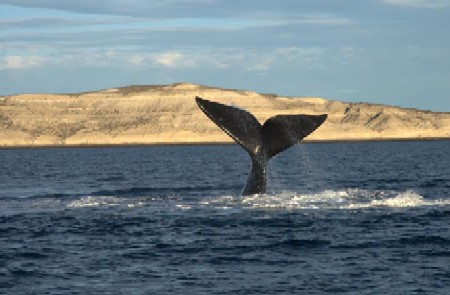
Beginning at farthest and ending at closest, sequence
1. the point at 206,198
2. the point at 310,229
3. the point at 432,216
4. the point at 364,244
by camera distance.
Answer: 1. the point at 206,198
2. the point at 432,216
3. the point at 310,229
4. the point at 364,244

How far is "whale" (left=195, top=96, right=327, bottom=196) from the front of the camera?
29609 mm

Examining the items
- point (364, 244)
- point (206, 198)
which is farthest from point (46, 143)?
point (364, 244)

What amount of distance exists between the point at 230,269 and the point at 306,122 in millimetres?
10080

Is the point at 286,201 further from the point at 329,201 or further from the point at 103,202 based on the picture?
the point at 103,202

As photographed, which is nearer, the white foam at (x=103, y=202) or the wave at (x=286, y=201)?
the wave at (x=286, y=201)

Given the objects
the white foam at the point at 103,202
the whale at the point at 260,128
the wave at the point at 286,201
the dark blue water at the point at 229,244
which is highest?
the whale at the point at 260,128

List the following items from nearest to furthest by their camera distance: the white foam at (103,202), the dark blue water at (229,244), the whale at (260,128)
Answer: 1. the dark blue water at (229,244)
2. the whale at (260,128)
3. the white foam at (103,202)

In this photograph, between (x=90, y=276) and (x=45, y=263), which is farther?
(x=45, y=263)

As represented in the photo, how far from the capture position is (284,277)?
65.0 feet

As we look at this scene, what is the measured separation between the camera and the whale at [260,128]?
2961cm

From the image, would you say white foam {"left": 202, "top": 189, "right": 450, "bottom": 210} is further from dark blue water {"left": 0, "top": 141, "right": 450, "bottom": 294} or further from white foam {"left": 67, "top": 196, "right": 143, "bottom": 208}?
white foam {"left": 67, "top": 196, "right": 143, "bottom": 208}

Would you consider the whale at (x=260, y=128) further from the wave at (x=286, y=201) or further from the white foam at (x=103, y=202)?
the white foam at (x=103, y=202)

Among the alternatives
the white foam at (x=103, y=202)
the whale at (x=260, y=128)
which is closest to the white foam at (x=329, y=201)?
the whale at (x=260, y=128)

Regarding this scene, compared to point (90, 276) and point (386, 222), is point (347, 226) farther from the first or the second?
point (90, 276)
